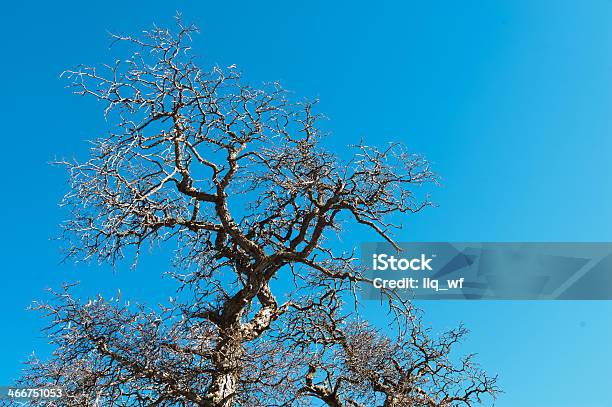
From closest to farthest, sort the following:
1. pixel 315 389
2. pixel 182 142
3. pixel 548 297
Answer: pixel 182 142 → pixel 315 389 → pixel 548 297

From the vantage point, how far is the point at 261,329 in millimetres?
8617

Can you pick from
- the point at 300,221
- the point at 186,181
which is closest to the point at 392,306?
the point at 300,221

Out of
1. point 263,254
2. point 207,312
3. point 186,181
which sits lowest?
point 207,312

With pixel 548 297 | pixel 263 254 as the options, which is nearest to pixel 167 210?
pixel 263 254

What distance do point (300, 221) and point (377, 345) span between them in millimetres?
2984

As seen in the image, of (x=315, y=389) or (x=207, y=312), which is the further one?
(x=315, y=389)

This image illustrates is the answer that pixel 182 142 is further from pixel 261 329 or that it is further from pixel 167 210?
pixel 261 329

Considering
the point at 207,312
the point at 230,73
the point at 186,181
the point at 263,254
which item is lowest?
the point at 207,312

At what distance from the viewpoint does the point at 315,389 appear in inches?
408

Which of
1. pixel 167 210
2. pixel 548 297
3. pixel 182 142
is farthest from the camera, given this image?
pixel 548 297

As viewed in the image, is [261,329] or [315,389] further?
[315,389]

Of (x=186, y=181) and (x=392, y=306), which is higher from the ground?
(x=186, y=181)

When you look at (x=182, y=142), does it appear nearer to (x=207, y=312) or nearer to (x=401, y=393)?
(x=207, y=312)

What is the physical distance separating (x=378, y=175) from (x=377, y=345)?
3.85 metres
